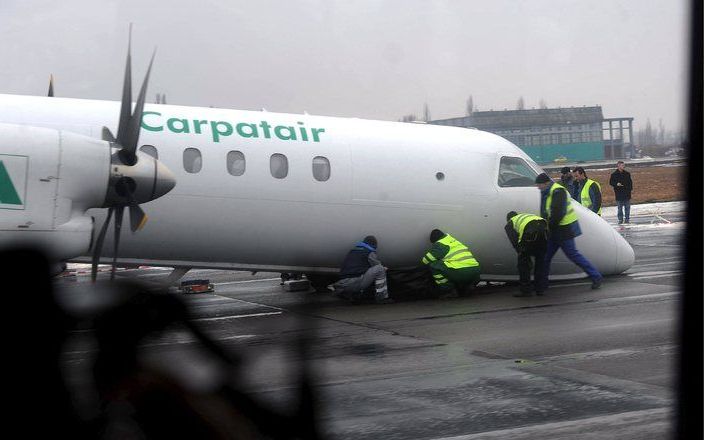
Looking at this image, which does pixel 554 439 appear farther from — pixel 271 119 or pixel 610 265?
pixel 610 265

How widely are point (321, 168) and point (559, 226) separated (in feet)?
12.8

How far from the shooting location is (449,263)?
13.5 meters

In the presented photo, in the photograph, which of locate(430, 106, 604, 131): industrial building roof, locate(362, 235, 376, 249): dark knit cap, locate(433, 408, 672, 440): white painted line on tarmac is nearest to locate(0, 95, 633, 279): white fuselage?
locate(362, 235, 376, 249): dark knit cap

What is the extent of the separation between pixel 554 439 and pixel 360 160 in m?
7.73

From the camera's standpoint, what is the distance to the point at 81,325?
3.10m

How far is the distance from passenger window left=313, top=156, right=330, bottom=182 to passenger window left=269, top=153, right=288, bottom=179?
47cm

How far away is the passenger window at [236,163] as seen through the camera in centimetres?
1223

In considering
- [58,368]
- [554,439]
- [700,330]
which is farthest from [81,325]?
[700,330]

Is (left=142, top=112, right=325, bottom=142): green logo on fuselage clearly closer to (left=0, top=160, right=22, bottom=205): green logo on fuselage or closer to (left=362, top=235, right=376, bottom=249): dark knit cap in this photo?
(left=362, top=235, right=376, bottom=249): dark knit cap

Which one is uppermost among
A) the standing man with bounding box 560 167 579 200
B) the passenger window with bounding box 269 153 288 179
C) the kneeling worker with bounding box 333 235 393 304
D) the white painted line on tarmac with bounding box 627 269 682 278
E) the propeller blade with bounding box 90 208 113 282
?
the passenger window with bounding box 269 153 288 179

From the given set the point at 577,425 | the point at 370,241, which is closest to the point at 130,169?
the point at 370,241

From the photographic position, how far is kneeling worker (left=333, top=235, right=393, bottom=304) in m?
13.2

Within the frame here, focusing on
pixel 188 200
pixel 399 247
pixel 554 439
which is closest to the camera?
pixel 554 439

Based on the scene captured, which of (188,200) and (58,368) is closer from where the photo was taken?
(58,368)
